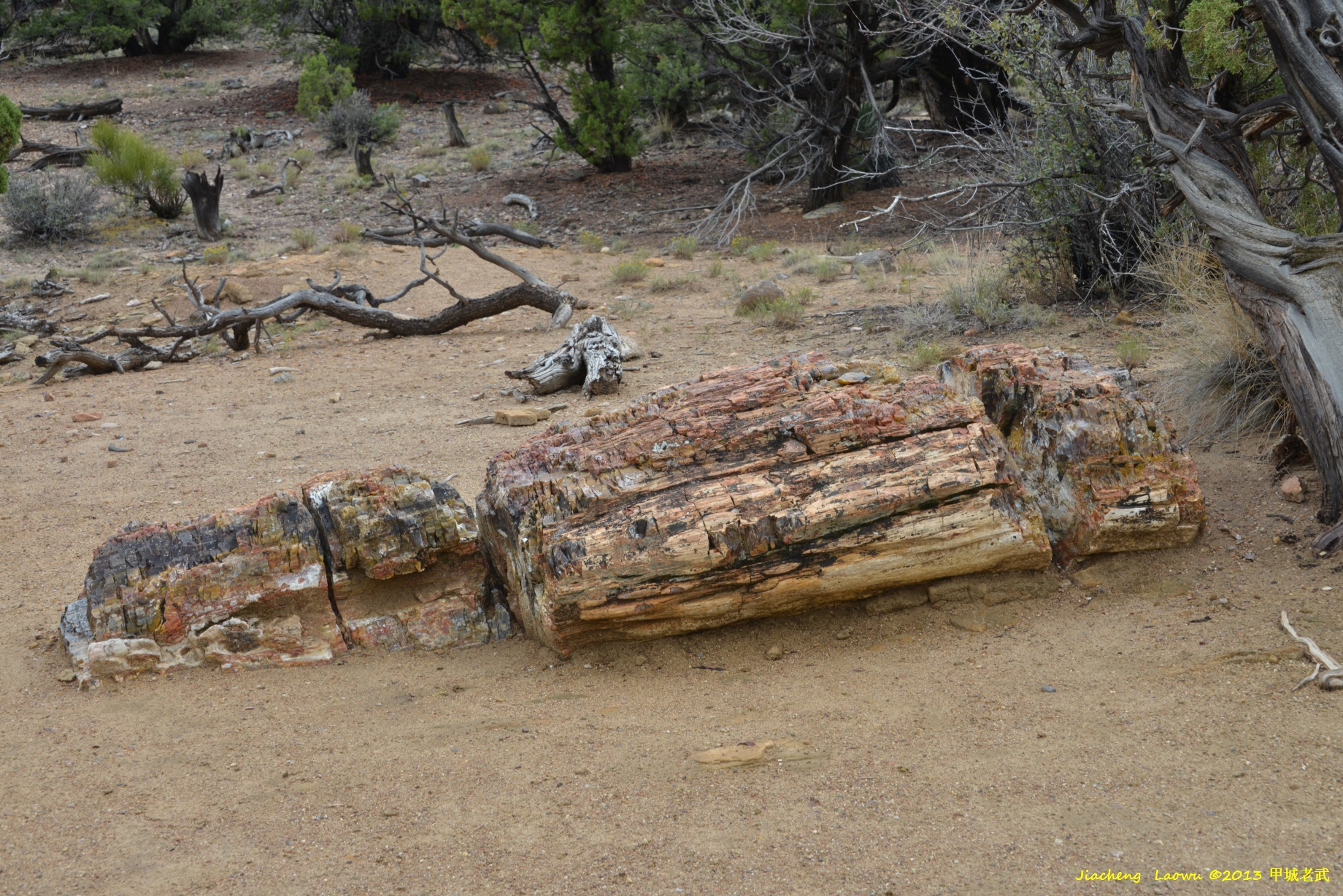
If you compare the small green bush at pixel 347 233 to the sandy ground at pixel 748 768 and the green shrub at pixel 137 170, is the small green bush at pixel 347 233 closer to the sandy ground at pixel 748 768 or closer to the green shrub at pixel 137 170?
the green shrub at pixel 137 170

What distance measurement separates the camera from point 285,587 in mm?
3662

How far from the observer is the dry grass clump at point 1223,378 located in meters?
4.64

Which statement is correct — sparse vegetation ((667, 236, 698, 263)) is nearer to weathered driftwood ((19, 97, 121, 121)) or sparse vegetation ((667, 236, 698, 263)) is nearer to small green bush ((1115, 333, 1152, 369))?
small green bush ((1115, 333, 1152, 369))

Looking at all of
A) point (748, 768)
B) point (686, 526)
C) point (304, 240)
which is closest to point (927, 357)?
point (686, 526)

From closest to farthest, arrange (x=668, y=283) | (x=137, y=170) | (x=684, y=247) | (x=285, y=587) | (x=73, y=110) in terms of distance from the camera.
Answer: (x=285, y=587), (x=668, y=283), (x=684, y=247), (x=137, y=170), (x=73, y=110)

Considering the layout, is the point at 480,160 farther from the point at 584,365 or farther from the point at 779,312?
the point at 584,365

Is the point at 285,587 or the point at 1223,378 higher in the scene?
the point at 1223,378

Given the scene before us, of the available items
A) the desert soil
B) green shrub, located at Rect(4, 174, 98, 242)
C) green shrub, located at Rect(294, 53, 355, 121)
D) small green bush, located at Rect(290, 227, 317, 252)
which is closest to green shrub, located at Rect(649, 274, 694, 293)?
small green bush, located at Rect(290, 227, 317, 252)

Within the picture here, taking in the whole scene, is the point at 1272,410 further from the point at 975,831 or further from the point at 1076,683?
the point at 975,831

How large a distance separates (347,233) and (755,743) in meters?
12.6

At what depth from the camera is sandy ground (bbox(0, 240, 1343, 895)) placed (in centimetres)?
255

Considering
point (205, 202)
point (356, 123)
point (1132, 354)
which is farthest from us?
point (356, 123)

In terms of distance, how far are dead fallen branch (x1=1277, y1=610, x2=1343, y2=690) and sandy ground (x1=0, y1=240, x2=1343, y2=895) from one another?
4cm

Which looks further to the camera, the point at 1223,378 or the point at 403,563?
the point at 1223,378
